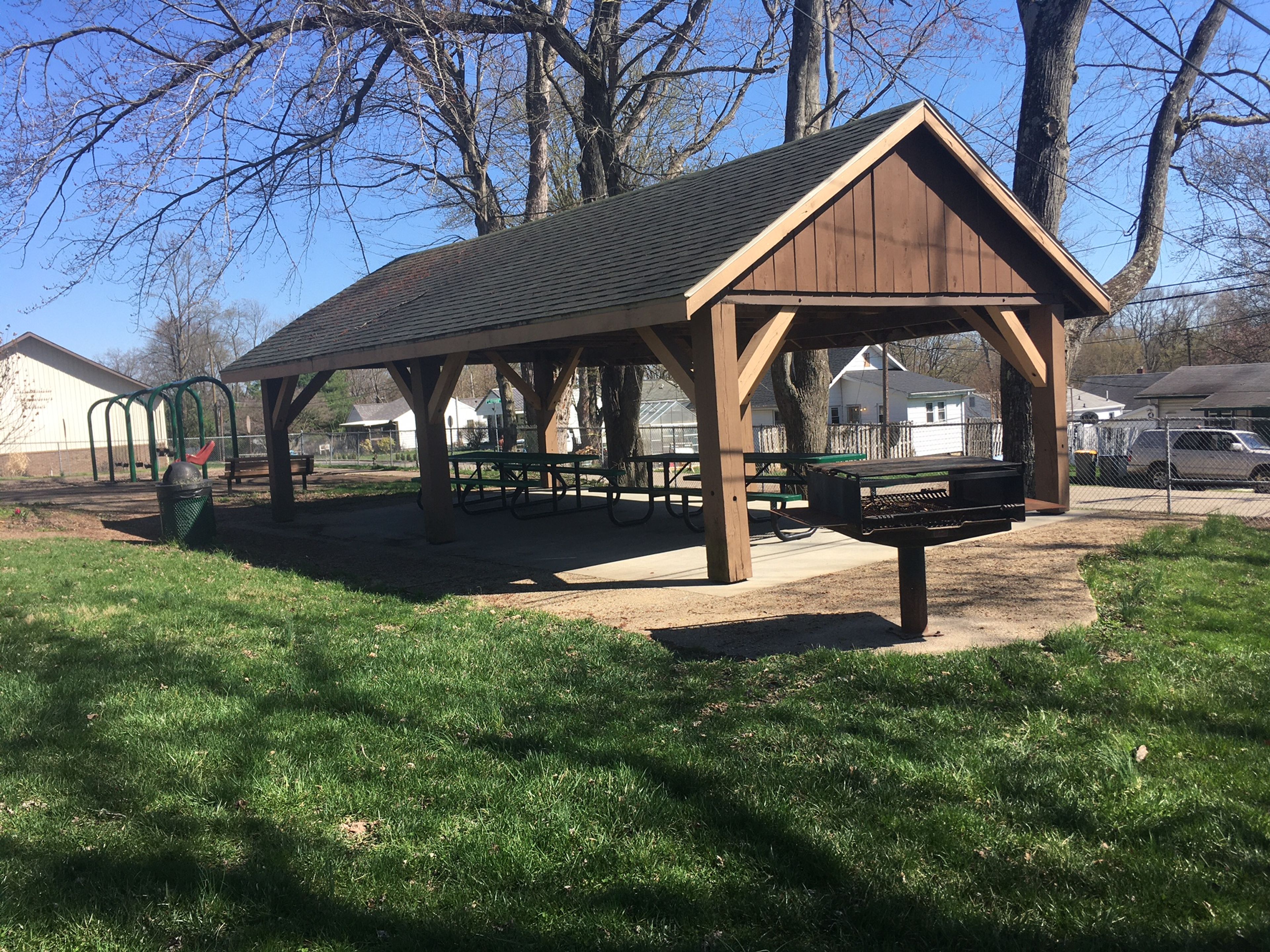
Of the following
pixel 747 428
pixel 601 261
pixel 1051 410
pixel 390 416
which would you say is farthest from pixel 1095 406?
pixel 390 416

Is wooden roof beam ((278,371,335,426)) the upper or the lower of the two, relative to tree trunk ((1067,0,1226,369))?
lower

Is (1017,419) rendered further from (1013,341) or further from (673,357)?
(673,357)

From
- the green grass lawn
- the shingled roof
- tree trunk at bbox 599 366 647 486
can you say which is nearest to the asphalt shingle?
the shingled roof

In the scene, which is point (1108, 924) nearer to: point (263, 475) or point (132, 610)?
point (132, 610)

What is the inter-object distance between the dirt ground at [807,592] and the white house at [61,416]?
1077 inches

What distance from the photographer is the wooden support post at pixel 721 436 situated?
26.1 ft

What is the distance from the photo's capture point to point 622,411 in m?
18.2

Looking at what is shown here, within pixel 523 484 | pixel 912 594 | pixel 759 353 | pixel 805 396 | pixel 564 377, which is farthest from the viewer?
pixel 564 377

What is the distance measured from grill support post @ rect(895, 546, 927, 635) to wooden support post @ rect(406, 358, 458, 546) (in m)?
7.02

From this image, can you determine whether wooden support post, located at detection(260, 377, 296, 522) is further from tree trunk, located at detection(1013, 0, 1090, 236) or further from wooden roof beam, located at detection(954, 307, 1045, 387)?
tree trunk, located at detection(1013, 0, 1090, 236)

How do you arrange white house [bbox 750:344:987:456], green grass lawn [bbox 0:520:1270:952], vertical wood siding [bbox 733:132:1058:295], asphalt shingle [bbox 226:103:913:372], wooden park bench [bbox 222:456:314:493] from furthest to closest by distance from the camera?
1. white house [bbox 750:344:987:456]
2. wooden park bench [bbox 222:456:314:493]
3. vertical wood siding [bbox 733:132:1058:295]
4. asphalt shingle [bbox 226:103:913:372]
5. green grass lawn [bbox 0:520:1270:952]

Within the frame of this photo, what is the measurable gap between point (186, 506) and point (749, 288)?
8719 millimetres

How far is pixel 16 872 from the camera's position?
3.10 metres

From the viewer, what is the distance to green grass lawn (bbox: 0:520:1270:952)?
9.25 feet
